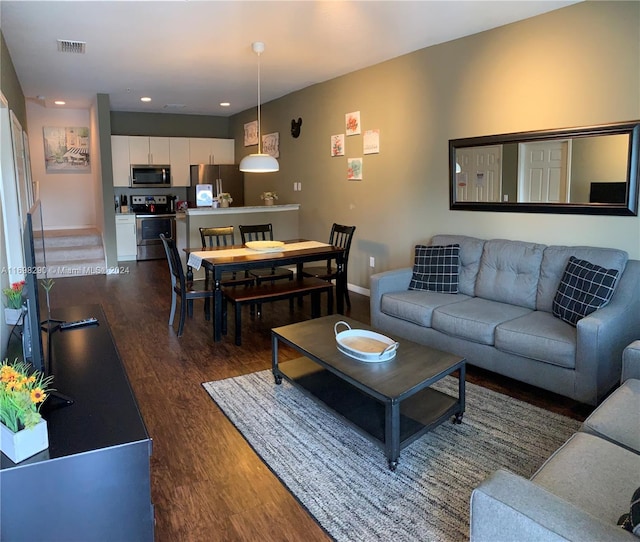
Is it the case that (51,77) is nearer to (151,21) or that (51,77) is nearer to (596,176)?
(151,21)

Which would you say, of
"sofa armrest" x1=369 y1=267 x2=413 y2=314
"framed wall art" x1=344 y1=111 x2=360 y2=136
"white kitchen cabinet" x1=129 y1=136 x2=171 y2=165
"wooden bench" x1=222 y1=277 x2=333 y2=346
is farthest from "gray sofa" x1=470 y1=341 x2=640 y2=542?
"white kitchen cabinet" x1=129 y1=136 x2=171 y2=165

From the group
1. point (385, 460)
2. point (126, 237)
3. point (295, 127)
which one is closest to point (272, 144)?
point (295, 127)

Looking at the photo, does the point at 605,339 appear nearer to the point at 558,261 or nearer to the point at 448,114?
the point at 558,261

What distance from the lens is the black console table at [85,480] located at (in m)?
1.34

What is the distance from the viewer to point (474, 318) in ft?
10.7

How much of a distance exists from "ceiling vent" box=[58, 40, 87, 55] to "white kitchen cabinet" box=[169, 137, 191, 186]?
4070 millimetres

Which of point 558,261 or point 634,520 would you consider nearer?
point 634,520

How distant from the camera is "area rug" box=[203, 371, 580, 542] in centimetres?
194

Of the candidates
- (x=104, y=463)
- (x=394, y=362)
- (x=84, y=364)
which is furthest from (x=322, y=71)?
(x=104, y=463)

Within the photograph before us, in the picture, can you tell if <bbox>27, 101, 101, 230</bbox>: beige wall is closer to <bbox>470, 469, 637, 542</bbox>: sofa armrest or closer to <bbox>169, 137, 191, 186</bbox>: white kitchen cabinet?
<bbox>169, 137, 191, 186</bbox>: white kitchen cabinet

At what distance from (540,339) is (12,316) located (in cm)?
295

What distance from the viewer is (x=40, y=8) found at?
3.47 meters

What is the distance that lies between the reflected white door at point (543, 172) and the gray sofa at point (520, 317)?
1.41ft

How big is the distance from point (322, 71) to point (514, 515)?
519 centimetres
